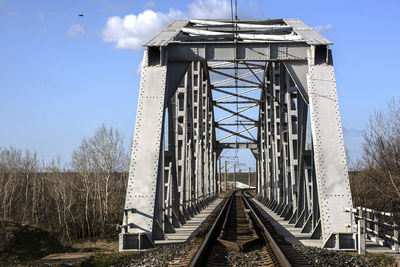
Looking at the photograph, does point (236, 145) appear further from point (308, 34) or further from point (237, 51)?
point (237, 51)

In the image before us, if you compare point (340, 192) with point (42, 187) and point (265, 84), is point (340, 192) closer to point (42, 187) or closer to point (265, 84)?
point (265, 84)

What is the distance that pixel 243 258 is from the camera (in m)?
8.07

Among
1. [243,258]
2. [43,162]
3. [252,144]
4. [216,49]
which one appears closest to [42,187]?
[43,162]

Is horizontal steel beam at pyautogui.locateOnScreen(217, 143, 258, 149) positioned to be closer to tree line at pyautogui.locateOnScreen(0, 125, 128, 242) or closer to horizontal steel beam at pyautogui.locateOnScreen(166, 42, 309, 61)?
tree line at pyautogui.locateOnScreen(0, 125, 128, 242)

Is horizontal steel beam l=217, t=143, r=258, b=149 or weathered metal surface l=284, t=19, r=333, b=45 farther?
horizontal steel beam l=217, t=143, r=258, b=149

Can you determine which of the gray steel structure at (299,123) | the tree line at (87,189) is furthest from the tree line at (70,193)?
the gray steel structure at (299,123)

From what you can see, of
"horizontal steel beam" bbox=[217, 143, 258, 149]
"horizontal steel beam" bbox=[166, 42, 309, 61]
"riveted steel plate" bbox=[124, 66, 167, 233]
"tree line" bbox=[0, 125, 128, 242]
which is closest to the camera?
"riveted steel plate" bbox=[124, 66, 167, 233]

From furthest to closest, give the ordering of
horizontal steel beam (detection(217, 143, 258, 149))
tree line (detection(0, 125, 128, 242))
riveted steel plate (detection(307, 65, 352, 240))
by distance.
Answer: horizontal steel beam (detection(217, 143, 258, 149)), tree line (detection(0, 125, 128, 242)), riveted steel plate (detection(307, 65, 352, 240))

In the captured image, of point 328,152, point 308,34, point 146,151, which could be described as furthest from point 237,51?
point 146,151

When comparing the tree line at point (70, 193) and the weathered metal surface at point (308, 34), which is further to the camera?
the tree line at point (70, 193)

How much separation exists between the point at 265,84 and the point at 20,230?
2224 cm

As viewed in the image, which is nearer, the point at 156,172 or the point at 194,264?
the point at 194,264

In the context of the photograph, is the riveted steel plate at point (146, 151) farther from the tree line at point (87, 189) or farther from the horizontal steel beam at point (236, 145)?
the horizontal steel beam at point (236, 145)

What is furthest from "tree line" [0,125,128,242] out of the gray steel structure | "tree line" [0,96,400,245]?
the gray steel structure
